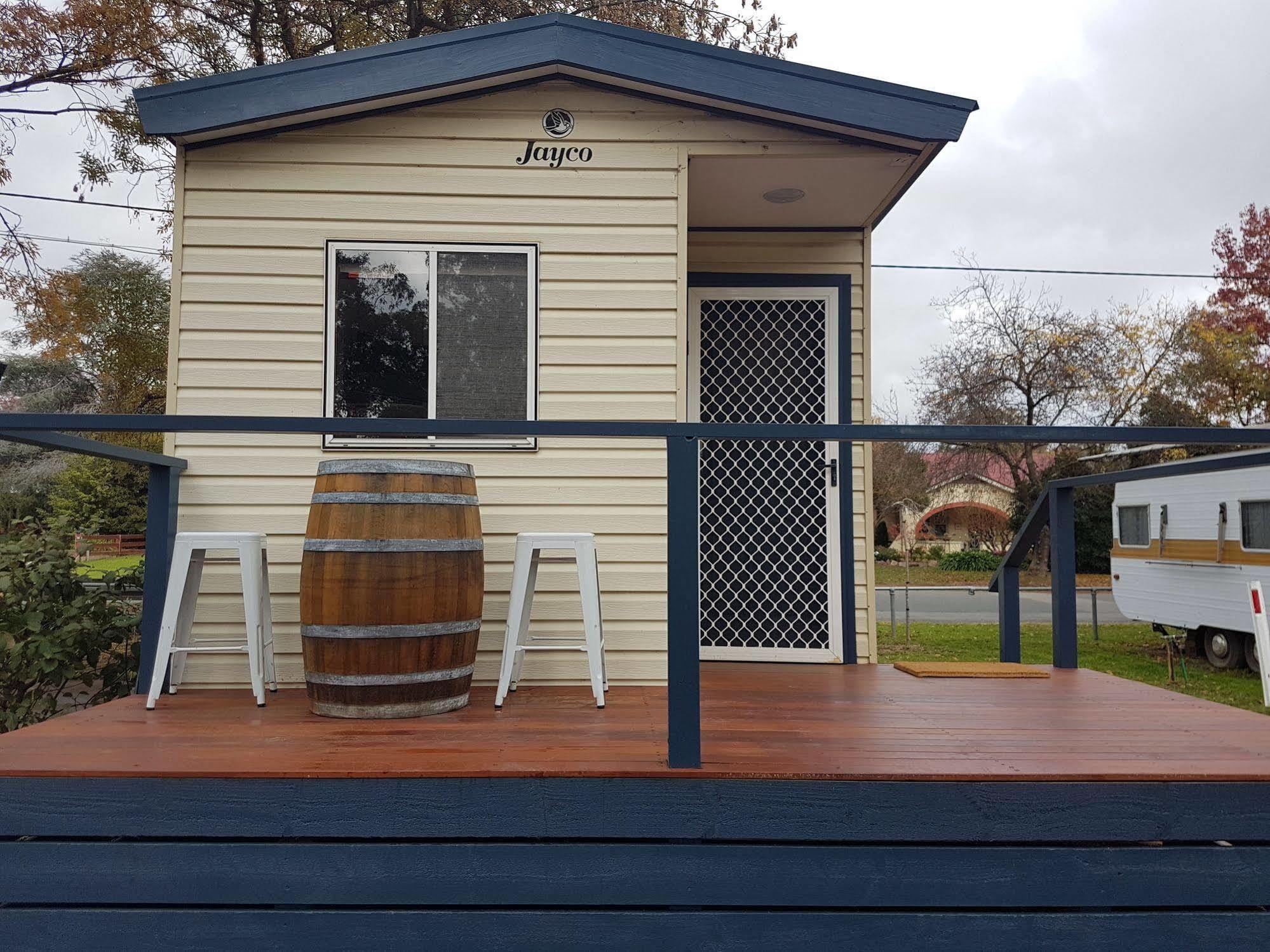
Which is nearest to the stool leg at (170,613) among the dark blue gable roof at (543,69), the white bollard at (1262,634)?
the dark blue gable roof at (543,69)

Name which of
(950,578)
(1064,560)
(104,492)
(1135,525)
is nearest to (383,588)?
(1064,560)

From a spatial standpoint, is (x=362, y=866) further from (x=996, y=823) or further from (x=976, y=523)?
(x=976, y=523)

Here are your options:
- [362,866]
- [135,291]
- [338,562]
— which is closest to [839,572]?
[338,562]

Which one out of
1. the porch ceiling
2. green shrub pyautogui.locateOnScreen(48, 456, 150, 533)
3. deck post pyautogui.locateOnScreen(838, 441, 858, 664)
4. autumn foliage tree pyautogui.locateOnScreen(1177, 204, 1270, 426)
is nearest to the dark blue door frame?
deck post pyautogui.locateOnScreen(838, 441, 858, 664)

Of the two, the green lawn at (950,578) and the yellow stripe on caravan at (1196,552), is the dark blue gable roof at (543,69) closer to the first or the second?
the yellow stripe on caravan at (1196,552)

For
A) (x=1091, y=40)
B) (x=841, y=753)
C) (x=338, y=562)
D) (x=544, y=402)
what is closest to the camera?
(x=841, y=753)

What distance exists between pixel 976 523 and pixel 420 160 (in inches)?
907

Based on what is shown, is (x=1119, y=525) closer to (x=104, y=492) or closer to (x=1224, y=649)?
(x=1224, y=649)

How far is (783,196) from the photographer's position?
475 centimetres

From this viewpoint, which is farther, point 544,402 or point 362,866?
point 544,402

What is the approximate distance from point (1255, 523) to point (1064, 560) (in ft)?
20.6

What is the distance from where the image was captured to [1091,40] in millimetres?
24016

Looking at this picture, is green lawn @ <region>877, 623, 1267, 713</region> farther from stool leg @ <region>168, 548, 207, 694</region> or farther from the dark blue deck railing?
stool leg @ <region>168, 548, 207, 694</region>

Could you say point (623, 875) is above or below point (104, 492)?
below
